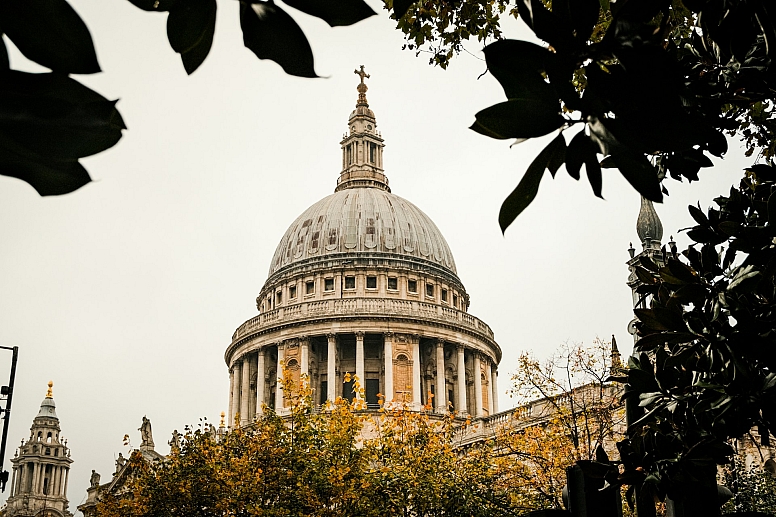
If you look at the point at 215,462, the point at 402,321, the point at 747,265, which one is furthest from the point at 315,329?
the point at 747,265

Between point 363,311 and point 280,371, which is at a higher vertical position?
point 363,311

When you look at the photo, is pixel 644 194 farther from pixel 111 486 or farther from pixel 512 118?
pixel 111 486

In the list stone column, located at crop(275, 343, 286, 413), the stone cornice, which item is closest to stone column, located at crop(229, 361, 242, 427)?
the stone cornice

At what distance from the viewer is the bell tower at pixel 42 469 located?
92.1 metres

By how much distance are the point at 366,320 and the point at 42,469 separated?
156ft

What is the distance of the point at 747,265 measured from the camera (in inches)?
147

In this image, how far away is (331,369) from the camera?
63.3 meters

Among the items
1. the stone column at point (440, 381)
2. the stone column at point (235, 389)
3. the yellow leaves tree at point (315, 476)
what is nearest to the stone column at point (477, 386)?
the stone column at point (440, 381)

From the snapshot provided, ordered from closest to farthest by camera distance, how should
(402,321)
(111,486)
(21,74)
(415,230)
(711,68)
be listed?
(21,74) → (711,68) → (111,486) → (402,321) → (415,230)

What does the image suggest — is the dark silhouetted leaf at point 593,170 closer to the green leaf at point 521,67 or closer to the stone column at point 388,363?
the green leaf at point 521,67

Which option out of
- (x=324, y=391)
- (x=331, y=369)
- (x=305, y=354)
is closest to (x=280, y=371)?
(x=305, y=354)

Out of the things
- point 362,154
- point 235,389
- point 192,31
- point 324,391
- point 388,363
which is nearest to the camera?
point 192,31

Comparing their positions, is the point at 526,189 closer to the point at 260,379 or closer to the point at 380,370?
the point at 380,370

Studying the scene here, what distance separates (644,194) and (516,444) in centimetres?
2938
